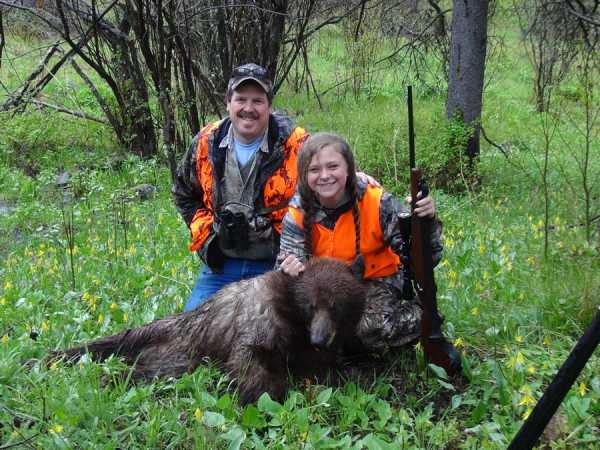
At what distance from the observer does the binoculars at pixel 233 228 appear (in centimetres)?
477

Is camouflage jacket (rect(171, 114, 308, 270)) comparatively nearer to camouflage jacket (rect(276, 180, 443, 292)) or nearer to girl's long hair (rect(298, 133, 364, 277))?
camouflage jacket (rect(276, 180, 443, 292))

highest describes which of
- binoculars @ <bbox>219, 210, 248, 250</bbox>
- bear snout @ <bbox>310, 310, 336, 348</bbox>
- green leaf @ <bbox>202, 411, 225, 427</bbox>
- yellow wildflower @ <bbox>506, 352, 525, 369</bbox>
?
binoculars @ <bbox>219, 210, 248, 250</bbox>

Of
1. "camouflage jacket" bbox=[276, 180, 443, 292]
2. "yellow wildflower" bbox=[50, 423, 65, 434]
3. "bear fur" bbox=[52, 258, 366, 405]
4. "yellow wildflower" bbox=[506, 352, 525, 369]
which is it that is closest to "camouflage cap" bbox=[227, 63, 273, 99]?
"camouflage jacket" bbox=[276, 180, 443, 292]

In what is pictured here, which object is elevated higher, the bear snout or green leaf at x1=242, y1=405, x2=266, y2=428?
the bear snout

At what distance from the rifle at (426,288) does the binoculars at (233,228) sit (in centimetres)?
156

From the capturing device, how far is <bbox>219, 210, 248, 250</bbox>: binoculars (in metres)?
4.77

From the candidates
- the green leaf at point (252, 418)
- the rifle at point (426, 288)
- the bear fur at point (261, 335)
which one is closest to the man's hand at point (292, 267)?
the bear fur at point (261, 335)

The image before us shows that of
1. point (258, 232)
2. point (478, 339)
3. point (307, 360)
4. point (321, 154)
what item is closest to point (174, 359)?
point (307, 360)

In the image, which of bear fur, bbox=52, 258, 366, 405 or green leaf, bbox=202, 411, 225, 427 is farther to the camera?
bear fur, bbox=52, 258, 366, 405

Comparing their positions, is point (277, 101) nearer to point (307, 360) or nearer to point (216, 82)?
point (216, 82)

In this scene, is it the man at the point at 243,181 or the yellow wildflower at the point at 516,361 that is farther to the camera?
the man at the point at 243,181

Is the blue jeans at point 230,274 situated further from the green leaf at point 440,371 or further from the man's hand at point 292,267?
the green leaf at point 440,371

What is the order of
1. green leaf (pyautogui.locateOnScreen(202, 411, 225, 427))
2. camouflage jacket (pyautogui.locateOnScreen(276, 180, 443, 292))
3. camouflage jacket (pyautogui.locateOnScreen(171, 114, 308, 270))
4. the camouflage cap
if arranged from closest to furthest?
green leaf (pyautogui.locateOnScreen(202, 411, 225, 427)) < camouflage jacket (pyautogui.locateOnScreen(276, 180, 443, 292)) < the camouflage cap < camouflage jacket (pyautogui.locateOnScreen(171, 114, 308, 270))

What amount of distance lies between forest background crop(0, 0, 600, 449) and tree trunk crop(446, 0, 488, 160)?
3 cm
